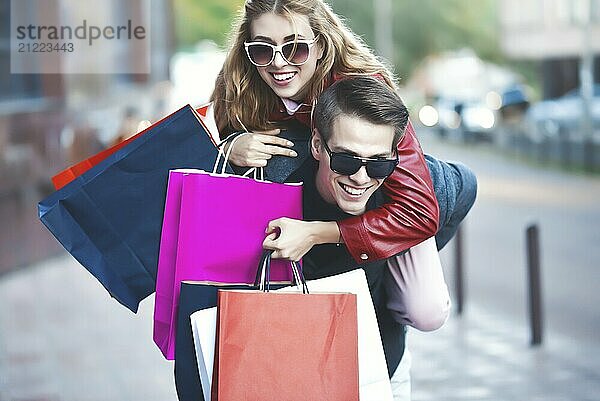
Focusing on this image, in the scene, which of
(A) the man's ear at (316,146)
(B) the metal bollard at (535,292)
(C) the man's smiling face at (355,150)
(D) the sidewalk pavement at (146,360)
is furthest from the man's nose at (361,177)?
(B) the metal bollard at (535,292)

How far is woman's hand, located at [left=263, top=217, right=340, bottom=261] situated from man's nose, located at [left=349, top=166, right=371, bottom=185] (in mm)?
176

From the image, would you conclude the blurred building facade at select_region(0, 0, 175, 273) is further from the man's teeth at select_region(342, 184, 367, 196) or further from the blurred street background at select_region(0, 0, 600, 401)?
the man's teeth at select_region(342, 184, 367, 196)

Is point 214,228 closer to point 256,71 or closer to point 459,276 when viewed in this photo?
point 256,71

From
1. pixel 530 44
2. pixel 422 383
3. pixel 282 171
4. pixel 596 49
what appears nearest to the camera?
pixel 282 171

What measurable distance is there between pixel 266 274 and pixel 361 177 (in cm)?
34

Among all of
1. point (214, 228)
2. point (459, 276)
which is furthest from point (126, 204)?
point (459, 276)

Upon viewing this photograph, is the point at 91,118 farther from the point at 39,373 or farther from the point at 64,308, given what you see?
the point at 39,373

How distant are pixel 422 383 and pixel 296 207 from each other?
420 cm

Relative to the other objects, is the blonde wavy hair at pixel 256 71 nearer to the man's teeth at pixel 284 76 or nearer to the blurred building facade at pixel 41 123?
the man's teeth at pixel 284 76

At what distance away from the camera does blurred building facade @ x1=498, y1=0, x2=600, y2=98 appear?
101 feet

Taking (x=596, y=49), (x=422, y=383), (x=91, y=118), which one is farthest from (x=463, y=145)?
(x=422, y=383)

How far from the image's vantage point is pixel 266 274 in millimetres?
3059

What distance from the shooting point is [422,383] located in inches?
284

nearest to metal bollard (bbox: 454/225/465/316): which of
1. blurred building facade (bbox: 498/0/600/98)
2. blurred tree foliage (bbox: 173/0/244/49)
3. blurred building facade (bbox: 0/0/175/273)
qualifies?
blurred building facade (bbox: 0/0/175/273)
